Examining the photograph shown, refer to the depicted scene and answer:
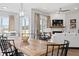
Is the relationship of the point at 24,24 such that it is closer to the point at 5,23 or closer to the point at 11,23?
the point at 11,23

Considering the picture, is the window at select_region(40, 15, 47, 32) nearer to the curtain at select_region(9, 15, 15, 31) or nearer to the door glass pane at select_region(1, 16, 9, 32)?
the curtain at select_region(9, 15, 15, 31)

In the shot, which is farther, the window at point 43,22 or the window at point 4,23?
the window at point 43,22

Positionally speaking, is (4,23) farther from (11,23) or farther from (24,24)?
(24,24)

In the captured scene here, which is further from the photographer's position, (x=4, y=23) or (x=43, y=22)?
(x=43, y=22)

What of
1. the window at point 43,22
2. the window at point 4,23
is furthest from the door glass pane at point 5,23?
the window at point 43,22

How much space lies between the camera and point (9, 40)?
2932 mm

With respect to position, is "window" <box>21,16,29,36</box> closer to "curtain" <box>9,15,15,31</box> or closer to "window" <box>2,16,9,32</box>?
"curtain" <box>9,15,15,31</box>

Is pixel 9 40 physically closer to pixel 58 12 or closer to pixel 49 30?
pixel 49 30

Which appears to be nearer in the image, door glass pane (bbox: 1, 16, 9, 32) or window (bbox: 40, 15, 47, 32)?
door glass pane (bbox: 1, 16, 9, 32)

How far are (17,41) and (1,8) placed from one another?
0.81 m

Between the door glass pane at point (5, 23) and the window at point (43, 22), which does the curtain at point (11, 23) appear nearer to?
the door glass pane at point (5, 23)

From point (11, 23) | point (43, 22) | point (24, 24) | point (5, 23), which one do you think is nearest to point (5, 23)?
point (5, 23)

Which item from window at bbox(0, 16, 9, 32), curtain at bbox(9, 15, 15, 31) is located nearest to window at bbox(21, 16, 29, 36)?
curtain at bbox(9, 15, 15, 31)

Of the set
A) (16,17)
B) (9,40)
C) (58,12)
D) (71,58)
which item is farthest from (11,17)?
(71,58)
